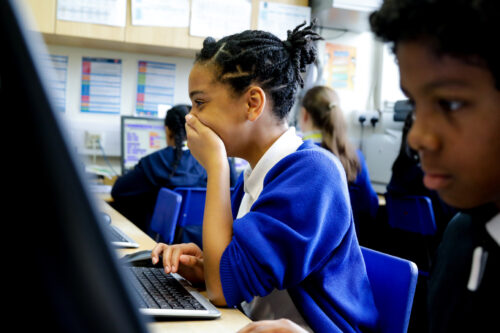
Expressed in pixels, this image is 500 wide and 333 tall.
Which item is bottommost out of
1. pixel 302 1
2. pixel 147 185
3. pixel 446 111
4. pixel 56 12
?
pixel 147 185

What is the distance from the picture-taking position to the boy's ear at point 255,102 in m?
1.13

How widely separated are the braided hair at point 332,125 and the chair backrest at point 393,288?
1570 mm

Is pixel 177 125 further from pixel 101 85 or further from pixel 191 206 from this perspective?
pixel 101 85

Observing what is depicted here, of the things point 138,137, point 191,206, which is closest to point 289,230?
point 191,206

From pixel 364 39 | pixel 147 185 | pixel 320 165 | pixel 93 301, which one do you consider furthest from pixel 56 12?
pixel 93 301

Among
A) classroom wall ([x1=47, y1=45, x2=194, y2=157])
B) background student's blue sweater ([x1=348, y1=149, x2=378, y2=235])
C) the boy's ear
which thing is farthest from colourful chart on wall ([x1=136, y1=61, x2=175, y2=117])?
the boy's ear

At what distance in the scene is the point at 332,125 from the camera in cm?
267

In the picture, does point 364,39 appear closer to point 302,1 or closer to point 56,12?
point 302,1

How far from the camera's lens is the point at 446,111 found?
45cm

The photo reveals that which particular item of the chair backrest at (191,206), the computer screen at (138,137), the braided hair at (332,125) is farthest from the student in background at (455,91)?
the computer screen at (138,137)

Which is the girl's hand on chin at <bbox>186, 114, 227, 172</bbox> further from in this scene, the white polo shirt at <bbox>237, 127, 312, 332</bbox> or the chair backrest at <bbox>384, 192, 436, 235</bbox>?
the chair backrest at <bbox>384, 192, 436, 235</bbox>

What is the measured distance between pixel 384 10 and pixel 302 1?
3224 mm

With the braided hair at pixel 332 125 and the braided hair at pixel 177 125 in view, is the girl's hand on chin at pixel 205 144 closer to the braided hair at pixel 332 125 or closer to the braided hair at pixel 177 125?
the braided hair at pixel 332 125

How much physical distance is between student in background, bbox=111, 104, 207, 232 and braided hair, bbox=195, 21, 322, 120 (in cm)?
157
